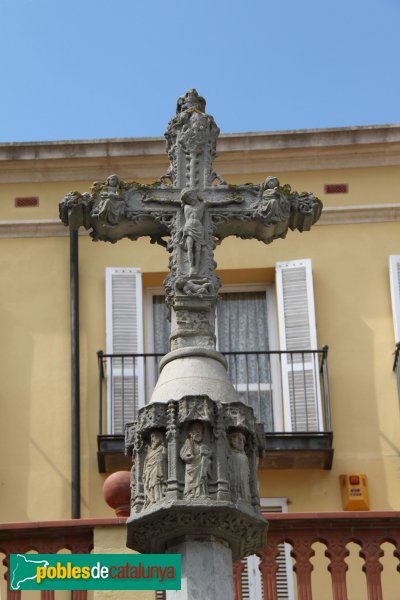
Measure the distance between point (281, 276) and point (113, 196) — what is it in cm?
968

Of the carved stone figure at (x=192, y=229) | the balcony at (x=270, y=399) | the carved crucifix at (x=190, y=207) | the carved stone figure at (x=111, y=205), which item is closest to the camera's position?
the carved stone figure at (x=192, y=229)

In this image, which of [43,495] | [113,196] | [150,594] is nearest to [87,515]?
[43,495]

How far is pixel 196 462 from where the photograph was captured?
845cm

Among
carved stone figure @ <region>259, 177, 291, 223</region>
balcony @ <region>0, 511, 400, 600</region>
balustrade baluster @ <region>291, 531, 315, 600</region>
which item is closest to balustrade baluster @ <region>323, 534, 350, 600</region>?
balcony @ <region>0, 511, 400, 600</region>

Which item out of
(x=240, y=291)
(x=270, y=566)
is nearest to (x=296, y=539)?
(x=270, y=566)

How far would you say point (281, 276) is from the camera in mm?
19406

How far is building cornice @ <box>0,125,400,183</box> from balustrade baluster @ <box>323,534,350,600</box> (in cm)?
947

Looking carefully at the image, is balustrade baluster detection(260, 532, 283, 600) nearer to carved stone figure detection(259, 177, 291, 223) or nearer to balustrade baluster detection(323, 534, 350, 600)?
balustrade baluster detection(323, 534, 350, 600)

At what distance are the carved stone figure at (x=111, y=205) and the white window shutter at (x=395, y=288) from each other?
31.2ft

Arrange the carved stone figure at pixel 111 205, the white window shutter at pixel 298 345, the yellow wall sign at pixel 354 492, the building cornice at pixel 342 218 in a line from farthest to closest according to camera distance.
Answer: the building cornice at pixel 342 218 < the white window shutter at pixel 298 345 < the yellow wall sign at pixel 354 492 < the carved stone figure at pixel 111 205

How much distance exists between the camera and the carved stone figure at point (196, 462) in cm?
839

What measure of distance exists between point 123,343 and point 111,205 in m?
9.42

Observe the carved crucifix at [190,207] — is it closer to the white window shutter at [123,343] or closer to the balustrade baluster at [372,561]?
the balustrade baluster at [372,561]

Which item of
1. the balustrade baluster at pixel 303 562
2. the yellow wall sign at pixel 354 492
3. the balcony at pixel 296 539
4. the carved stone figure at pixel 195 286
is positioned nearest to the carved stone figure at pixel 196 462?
the carved stone figure at pixel 195 286
